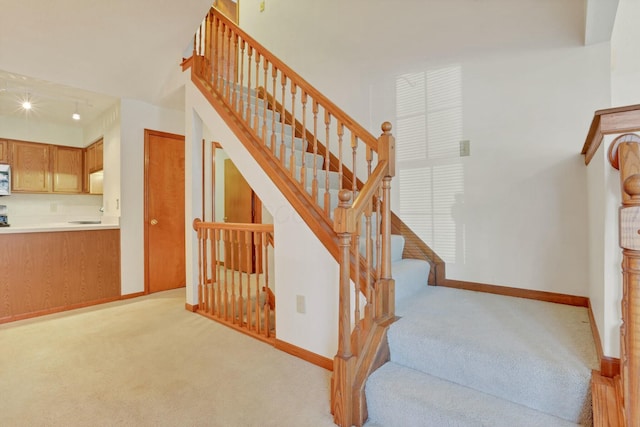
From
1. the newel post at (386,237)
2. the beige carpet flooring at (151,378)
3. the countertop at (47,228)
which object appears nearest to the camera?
the beige carpet flooring at (151,378)

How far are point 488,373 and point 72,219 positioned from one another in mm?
5636

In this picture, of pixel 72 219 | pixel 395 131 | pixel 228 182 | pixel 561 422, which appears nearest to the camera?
pixel 561 422

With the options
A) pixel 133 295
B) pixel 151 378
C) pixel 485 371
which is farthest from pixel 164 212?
pixel 485 371

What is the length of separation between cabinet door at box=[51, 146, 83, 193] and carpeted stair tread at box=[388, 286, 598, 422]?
4.98 m

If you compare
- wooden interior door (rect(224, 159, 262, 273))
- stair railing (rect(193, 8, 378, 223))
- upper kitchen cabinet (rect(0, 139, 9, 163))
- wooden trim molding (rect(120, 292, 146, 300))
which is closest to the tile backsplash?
upper kitchen cabinet (rect(0, 139, 9, 163))

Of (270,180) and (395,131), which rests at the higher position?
(395,131)

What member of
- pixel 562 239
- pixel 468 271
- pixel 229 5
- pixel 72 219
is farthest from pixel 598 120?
pixel 72 219

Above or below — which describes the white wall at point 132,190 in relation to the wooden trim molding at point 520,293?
above

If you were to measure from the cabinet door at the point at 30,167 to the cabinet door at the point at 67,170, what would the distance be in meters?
0.09

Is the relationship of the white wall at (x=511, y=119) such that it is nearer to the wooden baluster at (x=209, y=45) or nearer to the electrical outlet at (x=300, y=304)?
the electrical outlet at (x=300, y=304)

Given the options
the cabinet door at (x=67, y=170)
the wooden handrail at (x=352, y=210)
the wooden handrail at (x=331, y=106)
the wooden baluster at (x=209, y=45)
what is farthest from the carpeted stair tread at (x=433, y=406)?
the cabinet door at (x=67, y=170)

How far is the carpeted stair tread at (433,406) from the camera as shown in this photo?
4.21 feet

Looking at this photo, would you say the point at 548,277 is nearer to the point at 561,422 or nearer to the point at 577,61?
the point at 561,422

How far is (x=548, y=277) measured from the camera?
219cm
